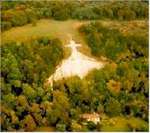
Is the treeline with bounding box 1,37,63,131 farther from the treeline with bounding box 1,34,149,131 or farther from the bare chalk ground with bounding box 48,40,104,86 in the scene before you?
the bare chalk ground with bounding box 48,40,104,86

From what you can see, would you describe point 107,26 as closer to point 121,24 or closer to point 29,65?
point 121,24

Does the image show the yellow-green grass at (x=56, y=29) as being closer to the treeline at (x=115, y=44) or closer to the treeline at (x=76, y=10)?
the treeline at (x=76, y=10)

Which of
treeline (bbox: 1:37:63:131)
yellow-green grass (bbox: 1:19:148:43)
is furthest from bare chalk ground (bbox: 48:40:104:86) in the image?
yellow-green grass (bbox: 1:19:148:43)

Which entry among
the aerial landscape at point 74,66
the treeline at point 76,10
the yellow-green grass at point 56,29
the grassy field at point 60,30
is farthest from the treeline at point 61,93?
the treeline at point 76,10

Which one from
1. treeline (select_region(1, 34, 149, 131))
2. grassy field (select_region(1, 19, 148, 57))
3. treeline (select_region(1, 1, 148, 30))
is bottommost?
treeline (select_region(1, 34, 149, 131))

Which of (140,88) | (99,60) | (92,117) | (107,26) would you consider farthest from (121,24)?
(92,117)

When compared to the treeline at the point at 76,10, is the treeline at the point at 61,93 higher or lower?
lower

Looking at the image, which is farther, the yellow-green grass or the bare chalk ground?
the yellow-green grass

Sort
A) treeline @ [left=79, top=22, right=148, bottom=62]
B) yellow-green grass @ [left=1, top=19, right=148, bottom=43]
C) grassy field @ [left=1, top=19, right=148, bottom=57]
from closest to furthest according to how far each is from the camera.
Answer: treeline @ [left=79, top=22, right=148, bottom=62] < grassy field @ [left=1, top=19, right=148, bottom=57] < yellow-green grass @ [left=1, top=19, right=148, bottom=43]
